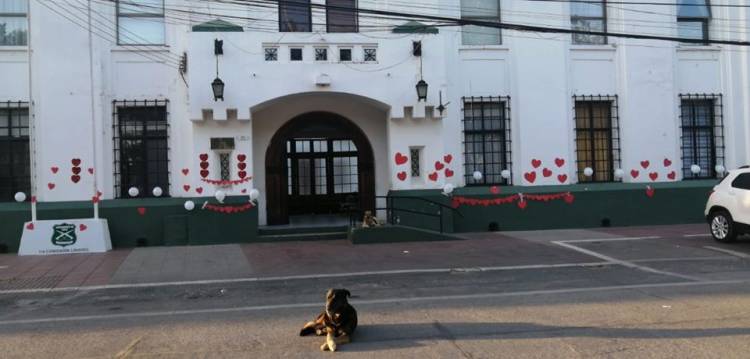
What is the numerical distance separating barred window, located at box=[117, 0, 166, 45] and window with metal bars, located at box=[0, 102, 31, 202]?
3.14 meters

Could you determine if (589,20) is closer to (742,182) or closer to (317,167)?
(742,182)

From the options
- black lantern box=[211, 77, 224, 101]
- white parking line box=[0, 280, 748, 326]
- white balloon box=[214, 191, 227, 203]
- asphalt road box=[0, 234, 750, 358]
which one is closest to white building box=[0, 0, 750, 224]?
black lantern box=[211, 77, 224, 101]

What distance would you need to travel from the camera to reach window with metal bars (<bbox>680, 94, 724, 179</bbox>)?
18969mm

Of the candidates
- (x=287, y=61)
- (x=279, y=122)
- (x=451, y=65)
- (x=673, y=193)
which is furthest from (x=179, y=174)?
(x=673, y=193)

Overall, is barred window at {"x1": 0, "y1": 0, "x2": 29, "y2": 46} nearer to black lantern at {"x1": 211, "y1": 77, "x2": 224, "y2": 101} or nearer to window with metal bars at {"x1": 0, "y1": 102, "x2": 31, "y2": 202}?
window with metal bars at {"x1": 0, "y1": 102, "x2": 31, "y2": 202}

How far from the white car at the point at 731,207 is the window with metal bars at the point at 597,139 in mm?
4245

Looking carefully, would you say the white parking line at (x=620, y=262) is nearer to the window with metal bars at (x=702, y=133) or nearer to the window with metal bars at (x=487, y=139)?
the window with metal bars at (x=487, y=139)

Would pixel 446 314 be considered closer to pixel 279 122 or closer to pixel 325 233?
pixel 325 233

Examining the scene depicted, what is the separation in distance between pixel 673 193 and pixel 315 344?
49.5ft

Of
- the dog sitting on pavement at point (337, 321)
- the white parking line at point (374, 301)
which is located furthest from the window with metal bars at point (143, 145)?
the dog sitting on pavement at point (337, 321)

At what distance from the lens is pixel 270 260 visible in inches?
511

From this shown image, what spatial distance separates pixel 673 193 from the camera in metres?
18.3

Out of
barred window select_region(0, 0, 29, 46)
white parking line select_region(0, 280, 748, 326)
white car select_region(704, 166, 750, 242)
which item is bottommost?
white parking line select_region(0, 280, 748, 326)

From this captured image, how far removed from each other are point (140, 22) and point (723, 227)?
14.8 meters
